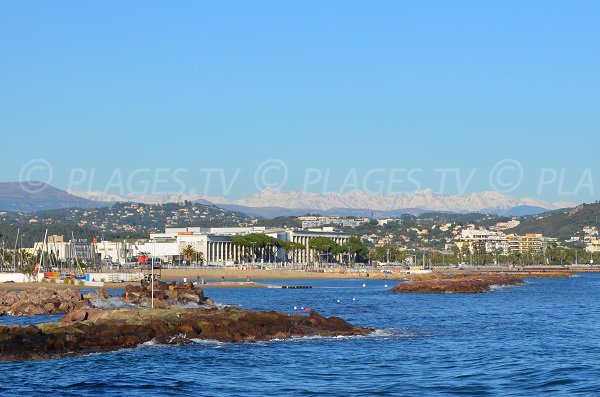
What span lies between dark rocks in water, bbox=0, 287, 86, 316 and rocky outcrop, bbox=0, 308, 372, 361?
1702 cm

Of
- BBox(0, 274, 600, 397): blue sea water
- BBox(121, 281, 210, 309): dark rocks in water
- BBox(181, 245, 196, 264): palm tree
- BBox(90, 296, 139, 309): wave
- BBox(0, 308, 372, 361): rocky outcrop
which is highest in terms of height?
BBox(181, 245, 196, 264): palm tree

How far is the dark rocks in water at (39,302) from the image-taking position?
66.7 metres

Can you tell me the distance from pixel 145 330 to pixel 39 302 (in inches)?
1053

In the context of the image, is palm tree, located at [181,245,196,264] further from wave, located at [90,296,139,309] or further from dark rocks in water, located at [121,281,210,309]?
wave, located at [90,296,139,309]

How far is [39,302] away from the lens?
68500 mm

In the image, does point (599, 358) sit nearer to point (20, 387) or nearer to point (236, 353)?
point (236, 353)

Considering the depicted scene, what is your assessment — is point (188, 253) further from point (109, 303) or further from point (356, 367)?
point (356, 367)

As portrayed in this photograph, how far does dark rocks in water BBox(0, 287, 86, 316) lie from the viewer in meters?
66.7

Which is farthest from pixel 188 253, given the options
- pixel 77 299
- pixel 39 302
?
pixel 39 302

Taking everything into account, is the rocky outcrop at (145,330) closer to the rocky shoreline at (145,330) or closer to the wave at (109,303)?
the rocky shoreline at (145,330)

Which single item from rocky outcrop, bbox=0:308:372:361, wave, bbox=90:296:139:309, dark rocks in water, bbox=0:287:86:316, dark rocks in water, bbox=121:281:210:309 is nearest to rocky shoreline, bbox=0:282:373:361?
rocky outcrop, bbox=0:308:372:361

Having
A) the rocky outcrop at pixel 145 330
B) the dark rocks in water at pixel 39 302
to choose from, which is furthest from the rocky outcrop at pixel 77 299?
the rocky outcrop at pixel 145 330

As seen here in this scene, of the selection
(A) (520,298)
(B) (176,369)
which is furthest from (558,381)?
(A) (520,298)

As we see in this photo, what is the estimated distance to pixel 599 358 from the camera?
1558 inches
